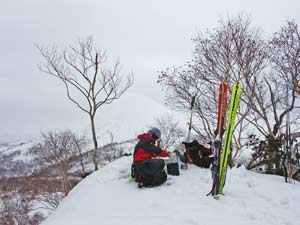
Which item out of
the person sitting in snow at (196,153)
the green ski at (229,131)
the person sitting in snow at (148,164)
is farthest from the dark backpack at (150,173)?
the person sitting in snow at (196,153)

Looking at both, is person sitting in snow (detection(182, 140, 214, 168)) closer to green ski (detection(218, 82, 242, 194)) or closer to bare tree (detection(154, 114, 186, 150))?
green ski (detection(218, 82, 242, 194))

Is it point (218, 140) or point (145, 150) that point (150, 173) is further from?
point (218, 140)

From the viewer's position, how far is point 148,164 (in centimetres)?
522

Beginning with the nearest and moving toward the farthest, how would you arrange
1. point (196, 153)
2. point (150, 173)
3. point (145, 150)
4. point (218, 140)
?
point (218, 140) < point (150, 173) < point (145, 150) < point (196, 153)

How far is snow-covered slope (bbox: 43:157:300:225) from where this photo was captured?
3.44 metres

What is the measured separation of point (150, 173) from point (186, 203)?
1.23 m

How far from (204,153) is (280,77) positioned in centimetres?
542

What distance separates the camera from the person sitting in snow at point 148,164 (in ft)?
16.8

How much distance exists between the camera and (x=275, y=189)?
4621 mm

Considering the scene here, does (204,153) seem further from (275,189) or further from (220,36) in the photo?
(220,36)

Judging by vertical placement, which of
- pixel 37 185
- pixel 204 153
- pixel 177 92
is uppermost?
pixel 177 92

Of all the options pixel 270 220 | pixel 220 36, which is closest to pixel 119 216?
pixel 270 220

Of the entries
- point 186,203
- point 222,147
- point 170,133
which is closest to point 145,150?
point 222,147

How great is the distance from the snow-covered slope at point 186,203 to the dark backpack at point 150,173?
0.16 m
